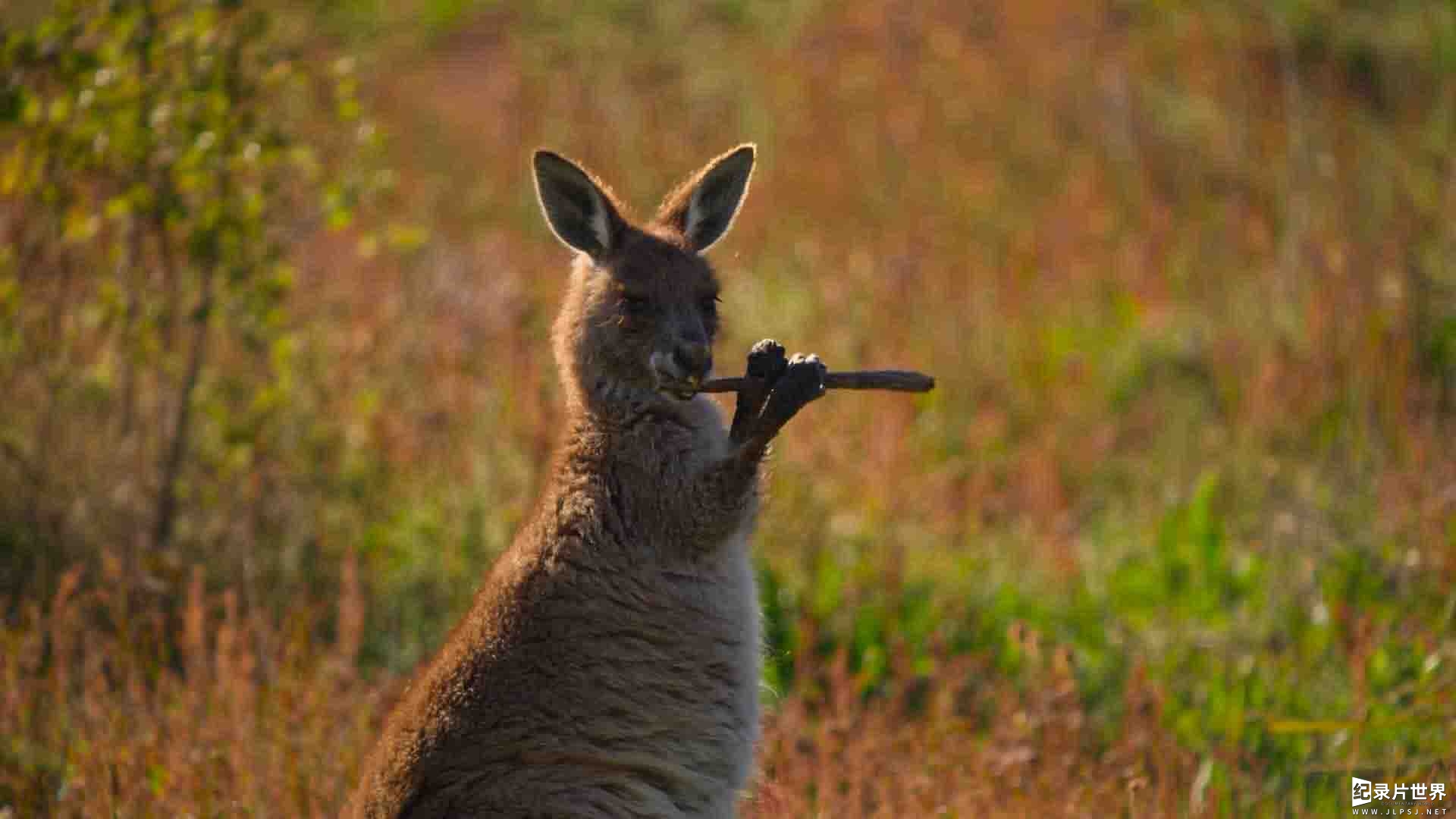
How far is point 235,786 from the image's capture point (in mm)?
5180

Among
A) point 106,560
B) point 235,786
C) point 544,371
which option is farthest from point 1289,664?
point 106,560

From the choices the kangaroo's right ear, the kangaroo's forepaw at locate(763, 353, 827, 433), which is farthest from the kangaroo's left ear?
the kangaroo's forepaw at locate(763, 353, 827, 433)

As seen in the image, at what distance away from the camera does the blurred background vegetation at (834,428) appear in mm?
5699

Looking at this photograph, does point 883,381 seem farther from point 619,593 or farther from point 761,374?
point 619,593

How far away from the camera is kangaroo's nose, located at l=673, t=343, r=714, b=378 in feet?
15.4

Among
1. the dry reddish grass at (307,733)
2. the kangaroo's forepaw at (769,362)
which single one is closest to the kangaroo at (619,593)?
the kangaroo's forepaw at (769,362)

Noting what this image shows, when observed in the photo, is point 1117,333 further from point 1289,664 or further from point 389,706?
point 389,706

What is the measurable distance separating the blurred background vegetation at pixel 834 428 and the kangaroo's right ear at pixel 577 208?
56.8 inches

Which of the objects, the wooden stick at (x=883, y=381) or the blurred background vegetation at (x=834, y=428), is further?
the blurred background vegetation at (x=834, y=428)

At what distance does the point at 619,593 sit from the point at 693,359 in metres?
0.63

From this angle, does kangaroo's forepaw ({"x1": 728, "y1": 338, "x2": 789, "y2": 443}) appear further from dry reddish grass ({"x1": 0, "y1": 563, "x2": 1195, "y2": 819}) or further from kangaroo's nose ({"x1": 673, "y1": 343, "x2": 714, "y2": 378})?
dry reddish grass ({"x1": 0, "y1": 563, "x2": 1195, "y2": 819})

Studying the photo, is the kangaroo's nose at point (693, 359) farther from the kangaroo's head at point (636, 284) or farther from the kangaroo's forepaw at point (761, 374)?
the kangaroo's forepaw at point (761, 374)

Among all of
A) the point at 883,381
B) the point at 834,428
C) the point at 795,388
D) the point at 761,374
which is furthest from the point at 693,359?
the point at 834,428

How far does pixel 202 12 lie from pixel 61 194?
907mm
